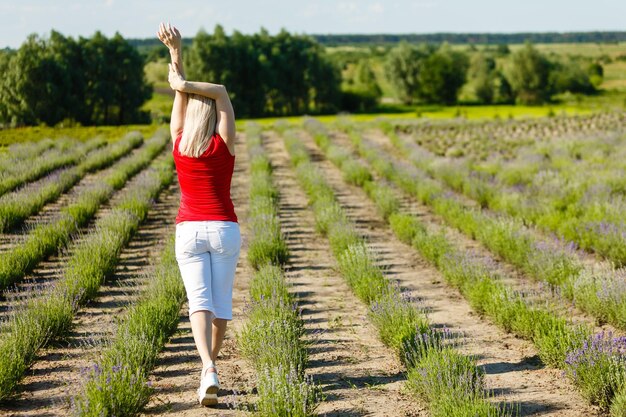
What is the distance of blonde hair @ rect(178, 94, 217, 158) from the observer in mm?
4262

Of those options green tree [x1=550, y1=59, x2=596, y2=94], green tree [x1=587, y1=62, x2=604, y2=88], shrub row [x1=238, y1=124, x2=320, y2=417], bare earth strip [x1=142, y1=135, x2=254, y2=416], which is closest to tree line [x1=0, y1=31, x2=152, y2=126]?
shrub row [x1=238, y1=124, x2=320, y2=417]

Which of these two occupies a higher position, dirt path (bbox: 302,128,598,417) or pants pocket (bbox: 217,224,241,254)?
pants pocket (bbox: 217,224,241,254)

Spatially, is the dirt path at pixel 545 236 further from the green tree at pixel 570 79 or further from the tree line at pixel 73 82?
the green tree at pixel 570 79

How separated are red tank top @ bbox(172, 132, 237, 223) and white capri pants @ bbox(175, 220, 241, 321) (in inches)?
2.2

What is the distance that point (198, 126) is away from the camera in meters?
4.27

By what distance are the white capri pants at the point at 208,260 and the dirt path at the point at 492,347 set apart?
197cm

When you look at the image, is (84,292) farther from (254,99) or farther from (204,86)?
(254,99)

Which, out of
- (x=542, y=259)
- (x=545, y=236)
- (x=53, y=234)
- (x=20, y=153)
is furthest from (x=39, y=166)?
(x=542, y=259)

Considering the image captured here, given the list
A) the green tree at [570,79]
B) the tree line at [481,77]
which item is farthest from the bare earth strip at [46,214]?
the green tree at [570,79]

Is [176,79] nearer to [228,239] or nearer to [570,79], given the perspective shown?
[228,239]

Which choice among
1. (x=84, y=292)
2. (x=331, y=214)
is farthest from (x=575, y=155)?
(x=84, y=292)

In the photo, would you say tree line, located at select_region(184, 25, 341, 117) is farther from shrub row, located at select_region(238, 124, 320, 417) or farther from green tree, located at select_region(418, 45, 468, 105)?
shrub row, located at select_region(238, 124, 320, 417)

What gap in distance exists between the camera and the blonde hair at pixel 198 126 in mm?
4262

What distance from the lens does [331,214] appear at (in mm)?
10945
